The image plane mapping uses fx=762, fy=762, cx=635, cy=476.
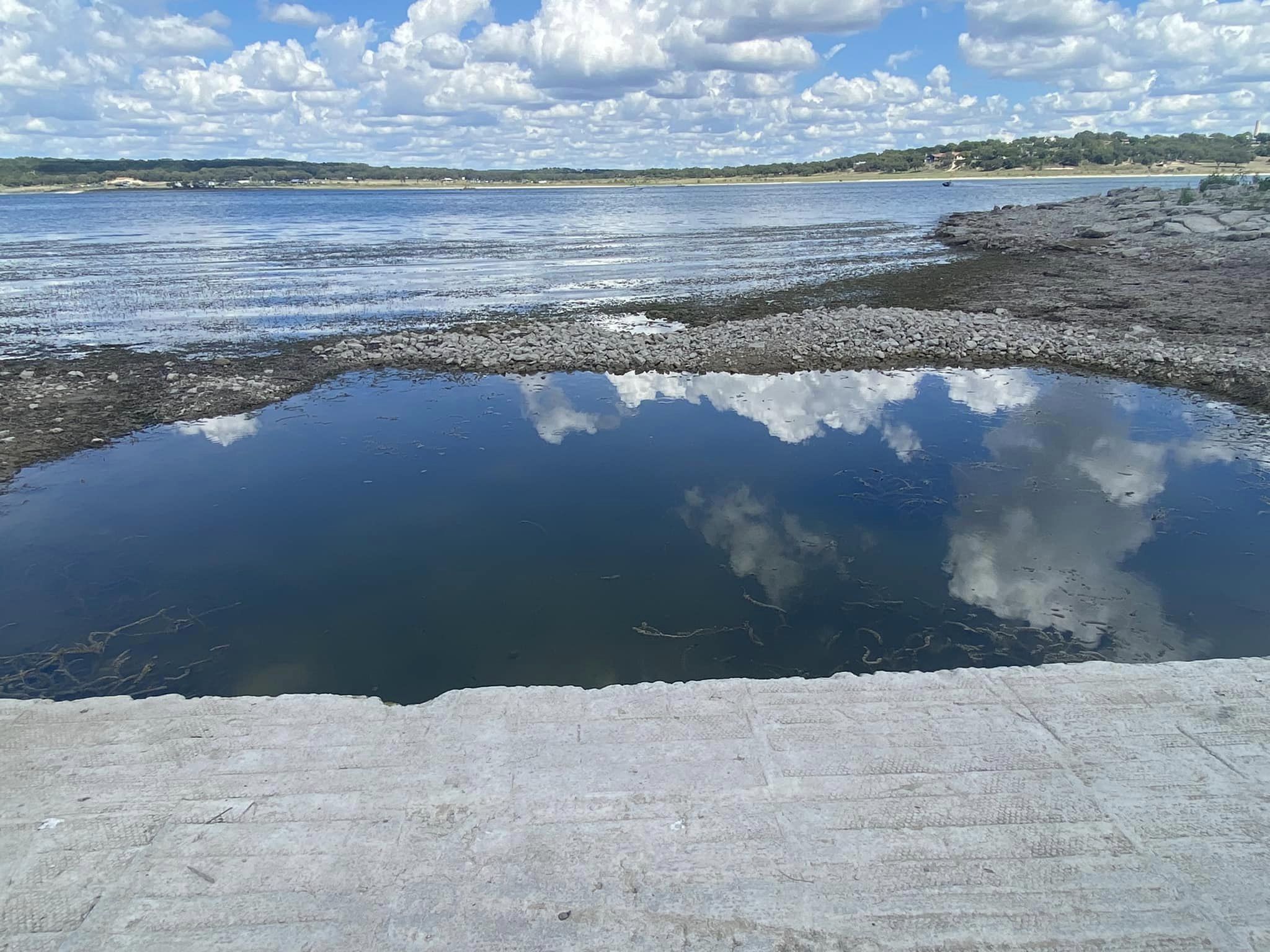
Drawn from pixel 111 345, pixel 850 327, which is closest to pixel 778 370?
pixel 850 327

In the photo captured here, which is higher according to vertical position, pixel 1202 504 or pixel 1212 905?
pixel 1212 905

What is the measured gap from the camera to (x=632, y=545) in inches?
404

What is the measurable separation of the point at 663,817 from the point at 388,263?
132ft

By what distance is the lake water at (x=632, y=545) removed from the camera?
7.86 meters

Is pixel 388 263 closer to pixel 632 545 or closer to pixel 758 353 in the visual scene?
pixel 758 353

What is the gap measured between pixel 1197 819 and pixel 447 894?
4.77 meters

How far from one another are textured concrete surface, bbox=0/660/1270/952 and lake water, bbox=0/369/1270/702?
4.76 ft

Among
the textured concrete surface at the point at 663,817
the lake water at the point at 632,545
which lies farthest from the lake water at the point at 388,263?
the textured concrete surface at the point at 663,817

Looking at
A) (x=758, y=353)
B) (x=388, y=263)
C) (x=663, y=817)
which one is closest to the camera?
(x=663, y=817)

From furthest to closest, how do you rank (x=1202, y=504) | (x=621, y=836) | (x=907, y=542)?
(x=1202, y=504) < (x=907, y=542) < (x=621, y=836)

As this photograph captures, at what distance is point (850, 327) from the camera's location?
2138 centimetres

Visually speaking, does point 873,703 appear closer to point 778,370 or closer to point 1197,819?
point 1197,819

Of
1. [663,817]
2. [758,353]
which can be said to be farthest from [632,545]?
[758,353]

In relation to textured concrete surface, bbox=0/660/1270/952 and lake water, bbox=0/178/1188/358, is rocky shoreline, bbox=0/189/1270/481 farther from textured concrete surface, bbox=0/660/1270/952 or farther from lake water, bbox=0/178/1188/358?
textured concrete surface, bbox=0/660/1270/952
